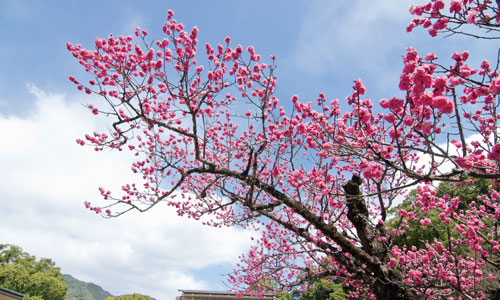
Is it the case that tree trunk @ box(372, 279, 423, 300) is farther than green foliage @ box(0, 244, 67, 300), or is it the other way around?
green foliage @ box(0, 244, 67, 300)

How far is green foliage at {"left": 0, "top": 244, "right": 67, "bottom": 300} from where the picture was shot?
28.8 meters

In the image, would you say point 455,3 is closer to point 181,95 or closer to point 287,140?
point 287,140

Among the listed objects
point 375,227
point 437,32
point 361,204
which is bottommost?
point 375,227

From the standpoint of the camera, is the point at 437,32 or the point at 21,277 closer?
the point at 437,32

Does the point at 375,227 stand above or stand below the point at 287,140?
below

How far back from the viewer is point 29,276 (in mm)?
30500

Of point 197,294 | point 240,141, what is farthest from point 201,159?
point 197,294

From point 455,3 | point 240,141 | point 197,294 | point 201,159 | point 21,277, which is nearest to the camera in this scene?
point 455,3

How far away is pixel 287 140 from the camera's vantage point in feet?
22.1

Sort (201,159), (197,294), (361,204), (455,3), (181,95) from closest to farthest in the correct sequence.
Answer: (455,3)
(181,95)
(201,159)
(361,204)
(197,294)

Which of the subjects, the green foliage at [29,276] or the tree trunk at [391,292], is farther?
the green foliage at [29,276]

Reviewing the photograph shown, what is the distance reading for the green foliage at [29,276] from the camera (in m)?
28.8

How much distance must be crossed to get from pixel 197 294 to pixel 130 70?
2262cm

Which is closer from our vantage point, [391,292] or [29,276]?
[391,292]
